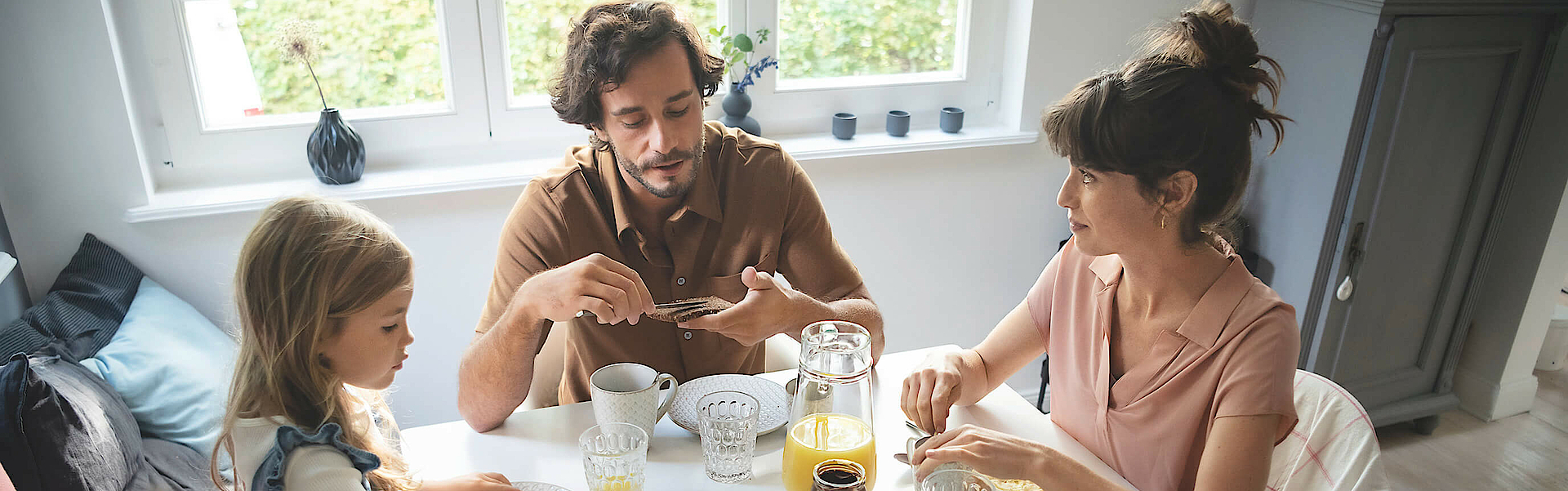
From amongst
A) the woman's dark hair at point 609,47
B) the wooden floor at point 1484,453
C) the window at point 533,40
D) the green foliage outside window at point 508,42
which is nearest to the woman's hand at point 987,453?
the woman's dark hair at point 609,47

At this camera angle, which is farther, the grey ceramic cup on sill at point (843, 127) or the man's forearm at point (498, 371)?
the grey ceramic cup on sill at point (843, 127)

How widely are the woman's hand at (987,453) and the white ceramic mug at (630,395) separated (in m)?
0.33

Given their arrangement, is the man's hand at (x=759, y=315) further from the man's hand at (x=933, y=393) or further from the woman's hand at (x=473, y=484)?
the woman's hand at (x=473, y=484)

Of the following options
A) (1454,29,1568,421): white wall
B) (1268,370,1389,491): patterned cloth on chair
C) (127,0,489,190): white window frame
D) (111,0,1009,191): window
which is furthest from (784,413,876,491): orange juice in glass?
(1454,29,1568,421): white wall

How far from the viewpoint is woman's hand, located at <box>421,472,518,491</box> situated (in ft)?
3.46

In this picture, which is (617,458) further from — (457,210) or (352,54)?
(352,54)

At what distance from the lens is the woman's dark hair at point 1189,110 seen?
1.12m

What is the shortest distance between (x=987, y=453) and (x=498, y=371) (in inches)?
26.2

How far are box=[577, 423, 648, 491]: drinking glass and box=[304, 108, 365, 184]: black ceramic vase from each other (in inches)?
50.4

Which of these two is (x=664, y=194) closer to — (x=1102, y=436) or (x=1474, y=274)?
(x=1102, y=436)

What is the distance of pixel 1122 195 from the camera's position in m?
1.19

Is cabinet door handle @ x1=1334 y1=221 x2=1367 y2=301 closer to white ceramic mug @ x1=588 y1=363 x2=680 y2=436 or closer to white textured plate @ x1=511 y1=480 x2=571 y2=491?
white ceramic mug @ x1=588 y1=363 x2=680 y2=436

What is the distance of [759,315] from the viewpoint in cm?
133

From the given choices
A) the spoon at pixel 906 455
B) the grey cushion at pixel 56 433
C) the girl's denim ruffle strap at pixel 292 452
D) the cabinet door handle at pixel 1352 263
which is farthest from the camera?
the cabinet door handle at pixel 1352 263
